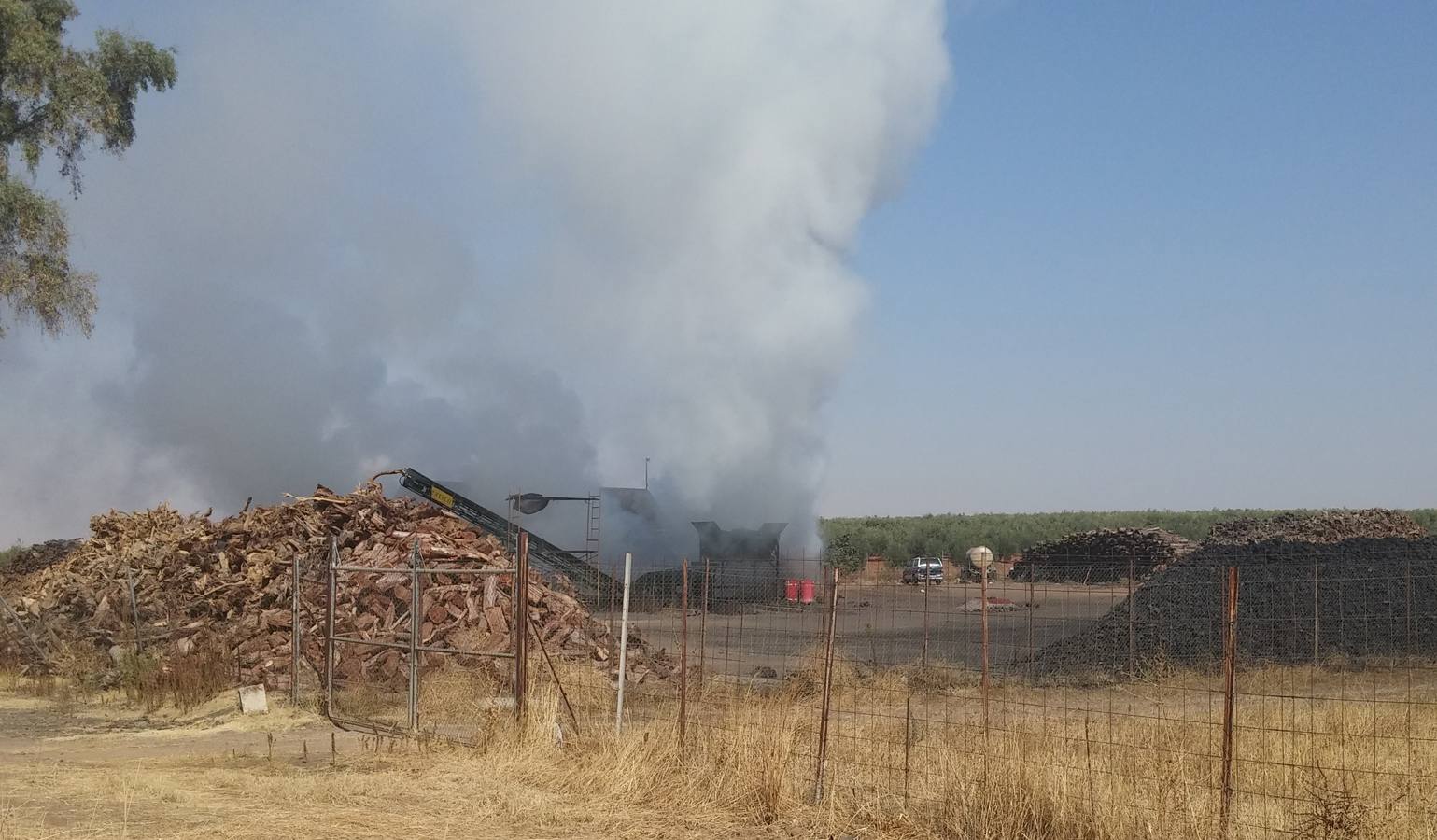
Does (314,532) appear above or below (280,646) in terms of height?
above

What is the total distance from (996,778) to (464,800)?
4.81 metres

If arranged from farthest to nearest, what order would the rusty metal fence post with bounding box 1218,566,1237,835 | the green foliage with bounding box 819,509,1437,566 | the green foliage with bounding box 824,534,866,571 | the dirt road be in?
the green foliage with bounding box 819,509,1437,566
the green foliage with bounding box 824,534,866,571
the dirt road
the rusty metal fence post with bounding box 1218,566,1237,835

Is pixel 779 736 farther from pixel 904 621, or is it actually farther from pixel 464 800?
pixel 904 621

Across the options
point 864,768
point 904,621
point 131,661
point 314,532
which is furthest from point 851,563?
point 864,768

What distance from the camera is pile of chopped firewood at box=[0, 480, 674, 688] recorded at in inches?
832

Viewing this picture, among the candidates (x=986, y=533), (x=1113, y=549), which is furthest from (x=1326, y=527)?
(x=986, y=533)

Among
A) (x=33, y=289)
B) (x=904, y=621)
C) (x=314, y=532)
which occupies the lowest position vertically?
(x=904, y=621)

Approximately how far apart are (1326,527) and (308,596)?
31017 mm

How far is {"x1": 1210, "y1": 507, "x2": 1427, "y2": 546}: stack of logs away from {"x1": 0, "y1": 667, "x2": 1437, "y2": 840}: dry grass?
24.1 m

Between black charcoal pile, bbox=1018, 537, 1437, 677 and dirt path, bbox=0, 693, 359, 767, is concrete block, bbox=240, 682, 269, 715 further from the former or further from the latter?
black charcoal pile, bbox=1018, 537, 1437, 677

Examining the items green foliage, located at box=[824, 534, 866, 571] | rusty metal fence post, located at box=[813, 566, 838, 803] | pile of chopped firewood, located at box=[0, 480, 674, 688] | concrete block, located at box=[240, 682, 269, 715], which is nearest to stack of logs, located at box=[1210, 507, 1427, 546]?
green foliage, located at box=[824, 534, 866, 571]

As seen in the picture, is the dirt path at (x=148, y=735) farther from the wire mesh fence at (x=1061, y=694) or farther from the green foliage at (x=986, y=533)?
the green foliage at (x=986, y=533)

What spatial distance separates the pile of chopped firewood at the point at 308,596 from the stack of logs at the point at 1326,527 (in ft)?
72.4

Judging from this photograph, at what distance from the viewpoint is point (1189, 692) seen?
20375mm
